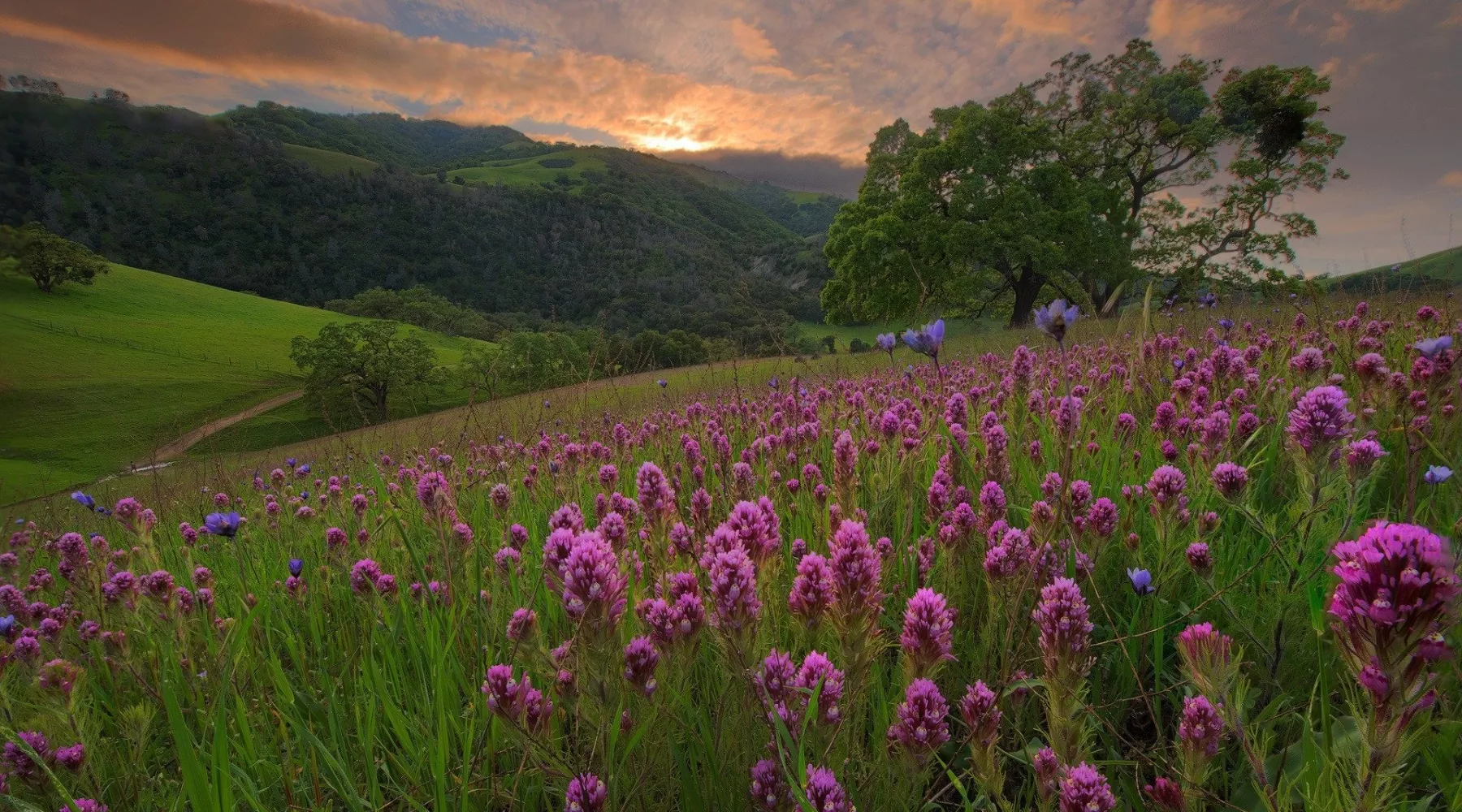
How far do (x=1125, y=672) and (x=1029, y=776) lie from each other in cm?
68

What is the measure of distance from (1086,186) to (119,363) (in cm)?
9171

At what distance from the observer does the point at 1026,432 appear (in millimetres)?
4953

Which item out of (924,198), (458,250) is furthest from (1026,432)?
(458,250)

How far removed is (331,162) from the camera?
18438cm

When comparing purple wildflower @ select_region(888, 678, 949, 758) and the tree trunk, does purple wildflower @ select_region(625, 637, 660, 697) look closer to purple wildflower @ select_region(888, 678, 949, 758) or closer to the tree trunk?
purple wildflower @ select_region(888, 678, 949, 758)

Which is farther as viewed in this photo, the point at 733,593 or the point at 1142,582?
the point at 1142,582

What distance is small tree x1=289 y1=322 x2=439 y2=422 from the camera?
64.3 meters

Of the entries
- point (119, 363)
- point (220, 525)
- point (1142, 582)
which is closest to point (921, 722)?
point (1142, 582)

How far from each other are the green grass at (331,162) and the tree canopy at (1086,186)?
195m

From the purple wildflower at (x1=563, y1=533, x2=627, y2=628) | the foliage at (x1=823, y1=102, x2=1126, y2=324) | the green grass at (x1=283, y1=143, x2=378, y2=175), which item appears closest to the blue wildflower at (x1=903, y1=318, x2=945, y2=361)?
the purple wildflower at (x1=563, y1=533, x2=627, y2=628)

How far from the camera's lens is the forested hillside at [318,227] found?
135500 mm

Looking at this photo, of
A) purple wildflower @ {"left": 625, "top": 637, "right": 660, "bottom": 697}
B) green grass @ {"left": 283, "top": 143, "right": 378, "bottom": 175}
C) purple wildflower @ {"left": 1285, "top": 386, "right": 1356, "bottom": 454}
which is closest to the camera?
purple wildflower @ {"left": 625, "top": 637, "right": 660, "bottom": 697}

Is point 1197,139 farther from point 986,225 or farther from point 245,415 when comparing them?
point 245,415

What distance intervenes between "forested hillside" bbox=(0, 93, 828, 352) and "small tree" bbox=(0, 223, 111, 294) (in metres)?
65.1
